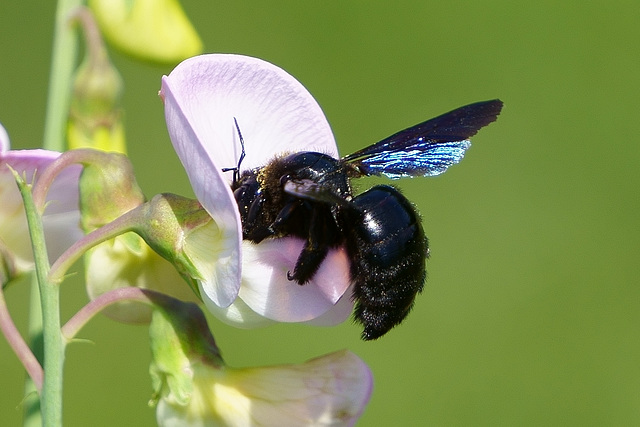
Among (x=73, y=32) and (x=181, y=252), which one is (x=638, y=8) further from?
(x=181, y=252)

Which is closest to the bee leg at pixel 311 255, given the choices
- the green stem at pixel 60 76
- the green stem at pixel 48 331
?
the green stem at pixel 48 331

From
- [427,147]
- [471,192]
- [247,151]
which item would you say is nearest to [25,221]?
[247,151]

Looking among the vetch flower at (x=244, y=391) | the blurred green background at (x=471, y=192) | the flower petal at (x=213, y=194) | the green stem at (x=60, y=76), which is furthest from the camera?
the blurred green background at (x=471, y=192)

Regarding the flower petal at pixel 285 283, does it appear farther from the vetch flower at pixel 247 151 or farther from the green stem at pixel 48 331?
the green stem at pixel 48 331

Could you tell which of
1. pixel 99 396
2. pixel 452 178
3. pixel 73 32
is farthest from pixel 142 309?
pixel 452 178

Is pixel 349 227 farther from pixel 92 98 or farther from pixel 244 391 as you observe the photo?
pixel 92 98
